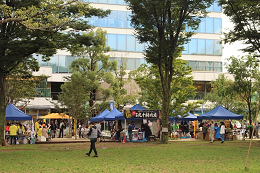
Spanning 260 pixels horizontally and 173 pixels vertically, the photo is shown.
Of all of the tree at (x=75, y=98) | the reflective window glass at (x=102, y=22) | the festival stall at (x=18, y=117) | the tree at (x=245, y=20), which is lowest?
the festival stall at (x=18, y=117)

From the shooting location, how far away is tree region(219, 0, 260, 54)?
25328mm

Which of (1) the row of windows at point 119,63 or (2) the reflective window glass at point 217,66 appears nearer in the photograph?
(1) the row of windows at point 119,63

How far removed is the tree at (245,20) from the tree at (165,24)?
2.29 metres

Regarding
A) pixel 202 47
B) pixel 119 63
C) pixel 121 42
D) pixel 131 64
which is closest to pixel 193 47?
pixel 202 47

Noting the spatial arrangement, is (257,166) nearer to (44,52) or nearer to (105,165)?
(105,165)

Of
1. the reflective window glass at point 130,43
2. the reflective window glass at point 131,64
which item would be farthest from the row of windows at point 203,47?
the reflective window glass at point 131,64

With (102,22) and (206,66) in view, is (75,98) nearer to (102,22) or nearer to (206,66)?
(102,22)

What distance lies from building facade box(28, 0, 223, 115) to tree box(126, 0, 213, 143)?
2281 cm

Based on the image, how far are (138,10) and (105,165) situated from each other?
16.1 m

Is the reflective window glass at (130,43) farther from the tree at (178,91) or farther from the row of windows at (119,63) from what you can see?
the tree at (178,91)

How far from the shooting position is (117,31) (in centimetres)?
6000

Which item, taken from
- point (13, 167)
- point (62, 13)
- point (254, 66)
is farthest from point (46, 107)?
point (13, 167)

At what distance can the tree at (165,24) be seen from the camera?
28.0 meters

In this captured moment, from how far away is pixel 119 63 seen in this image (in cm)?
5734
